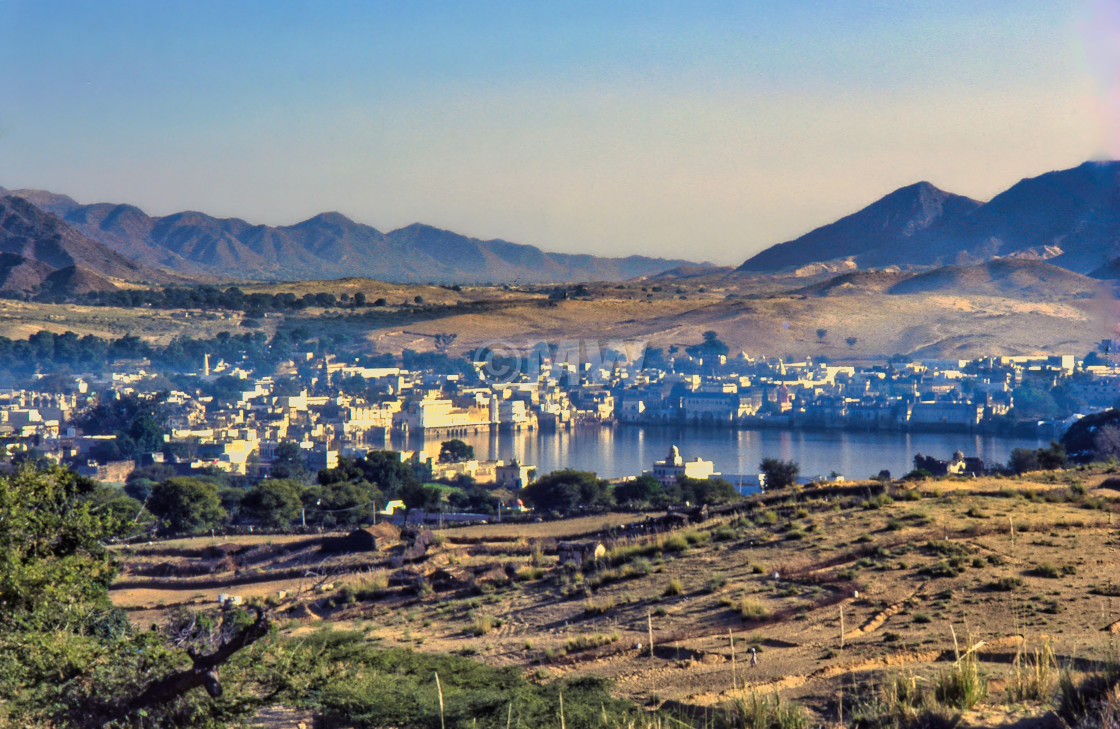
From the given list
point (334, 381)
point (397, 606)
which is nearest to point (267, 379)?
point (334, 381)

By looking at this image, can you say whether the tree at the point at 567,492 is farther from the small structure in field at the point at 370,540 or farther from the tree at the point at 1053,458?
the small structure in field at the point at 370,540

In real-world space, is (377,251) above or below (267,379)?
above

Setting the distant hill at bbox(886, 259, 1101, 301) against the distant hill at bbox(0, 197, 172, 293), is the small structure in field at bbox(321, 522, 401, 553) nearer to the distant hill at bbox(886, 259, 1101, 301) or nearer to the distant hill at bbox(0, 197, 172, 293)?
the distant hill at bbox(886, 259, 1101, 301)

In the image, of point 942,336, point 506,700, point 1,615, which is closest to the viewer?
point 506,700

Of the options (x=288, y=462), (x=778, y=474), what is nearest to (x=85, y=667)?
(x=778, y=474)

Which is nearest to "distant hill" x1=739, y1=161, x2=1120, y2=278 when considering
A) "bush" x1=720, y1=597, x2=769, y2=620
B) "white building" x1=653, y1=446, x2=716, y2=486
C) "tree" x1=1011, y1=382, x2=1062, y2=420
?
"tree" x1=1011, y1=382, x2=1062, y2=420

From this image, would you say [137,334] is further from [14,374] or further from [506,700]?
[506,700]

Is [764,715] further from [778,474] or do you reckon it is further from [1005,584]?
[778,474]
